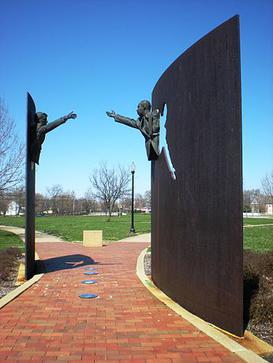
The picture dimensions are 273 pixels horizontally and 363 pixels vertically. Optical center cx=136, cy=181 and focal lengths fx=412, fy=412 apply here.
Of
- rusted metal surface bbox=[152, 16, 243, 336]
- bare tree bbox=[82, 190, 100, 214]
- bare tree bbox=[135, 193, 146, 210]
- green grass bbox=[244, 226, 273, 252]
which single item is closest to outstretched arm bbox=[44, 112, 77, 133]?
rusted metal surface bbox=[152, 16, 243, 336]

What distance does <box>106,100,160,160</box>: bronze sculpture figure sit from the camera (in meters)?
8.09

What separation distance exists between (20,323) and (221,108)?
3790 mm

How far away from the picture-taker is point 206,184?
18.1 feet

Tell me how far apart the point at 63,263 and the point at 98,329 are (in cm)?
662

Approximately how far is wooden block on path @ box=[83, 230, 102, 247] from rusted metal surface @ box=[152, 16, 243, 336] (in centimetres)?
1004

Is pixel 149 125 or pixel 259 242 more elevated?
pixel 149 125

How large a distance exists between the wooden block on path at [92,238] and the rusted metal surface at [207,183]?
32.9 ft

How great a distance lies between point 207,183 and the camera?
5484mm

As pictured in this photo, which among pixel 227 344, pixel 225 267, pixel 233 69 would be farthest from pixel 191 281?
pixel 233 69

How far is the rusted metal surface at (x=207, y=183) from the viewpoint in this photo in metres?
4.93

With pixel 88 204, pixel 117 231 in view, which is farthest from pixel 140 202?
pixel 117 231

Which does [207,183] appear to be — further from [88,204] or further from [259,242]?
[88,204]

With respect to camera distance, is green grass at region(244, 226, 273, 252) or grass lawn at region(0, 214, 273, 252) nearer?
green grass at region(244, 226, 273, 252)

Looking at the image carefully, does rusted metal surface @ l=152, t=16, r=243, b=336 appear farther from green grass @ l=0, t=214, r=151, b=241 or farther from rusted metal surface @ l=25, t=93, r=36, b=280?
green grass @ l=0, t=214, r=151, b=241
